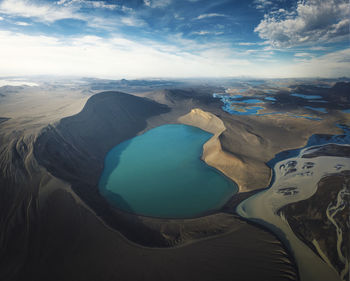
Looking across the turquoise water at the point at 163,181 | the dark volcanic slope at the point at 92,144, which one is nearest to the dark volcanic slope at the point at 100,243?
the dark volcanic slope at the point at 92,144

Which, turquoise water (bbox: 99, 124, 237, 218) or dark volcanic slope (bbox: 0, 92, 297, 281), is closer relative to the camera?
dark volcanic slope (bbox: 0, 92, 297, 281)

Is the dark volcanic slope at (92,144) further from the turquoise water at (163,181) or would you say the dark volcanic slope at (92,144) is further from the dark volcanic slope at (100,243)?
the turquoise water at (163,181)

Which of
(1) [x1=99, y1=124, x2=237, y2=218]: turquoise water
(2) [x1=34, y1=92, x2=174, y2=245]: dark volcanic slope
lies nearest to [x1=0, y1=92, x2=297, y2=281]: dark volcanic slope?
(2) [x1=34, y1=92, x2=174, y2=245]: dark volcanic slope

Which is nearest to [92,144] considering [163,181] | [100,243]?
[163,181]

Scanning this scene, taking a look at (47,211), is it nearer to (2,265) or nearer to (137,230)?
(2,265)

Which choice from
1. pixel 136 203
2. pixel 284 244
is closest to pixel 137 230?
pixel 136 203

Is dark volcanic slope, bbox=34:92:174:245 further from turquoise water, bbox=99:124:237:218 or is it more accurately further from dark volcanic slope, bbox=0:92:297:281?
turquoise water, bbox=99:124:237:218

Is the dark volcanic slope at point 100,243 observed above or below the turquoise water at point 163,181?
above

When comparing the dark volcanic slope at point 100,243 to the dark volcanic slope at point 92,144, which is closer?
the dark volcanic slope at point 100,243

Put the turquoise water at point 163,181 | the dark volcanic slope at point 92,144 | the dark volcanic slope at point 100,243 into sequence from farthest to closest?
the turquoise water at point 163,181, the dark volcanic slope at point 92,144, the dark volcanic slope at point 100,243
